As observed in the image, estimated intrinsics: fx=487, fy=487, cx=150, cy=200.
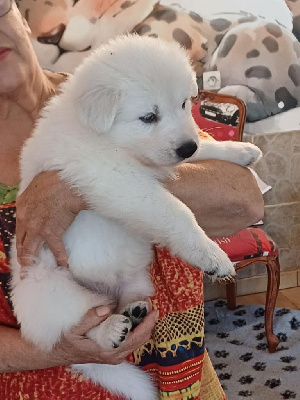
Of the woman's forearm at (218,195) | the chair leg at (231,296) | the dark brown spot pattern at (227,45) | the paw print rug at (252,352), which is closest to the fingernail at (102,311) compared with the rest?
the woman's forearm at (218,195)

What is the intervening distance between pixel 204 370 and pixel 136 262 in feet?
1.08

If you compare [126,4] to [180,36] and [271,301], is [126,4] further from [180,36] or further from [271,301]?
[271,301]

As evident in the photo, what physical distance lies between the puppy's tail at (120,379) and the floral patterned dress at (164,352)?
0.06ft

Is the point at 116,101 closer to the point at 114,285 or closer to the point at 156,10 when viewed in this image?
the point at 114,285

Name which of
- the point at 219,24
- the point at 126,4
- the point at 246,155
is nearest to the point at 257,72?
the point at 219,24

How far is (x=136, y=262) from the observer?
1.15 meters

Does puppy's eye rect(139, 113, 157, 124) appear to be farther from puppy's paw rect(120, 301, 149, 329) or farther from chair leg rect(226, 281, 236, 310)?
chair leg rect(226, 281, 236, 310)

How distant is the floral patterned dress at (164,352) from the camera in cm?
110

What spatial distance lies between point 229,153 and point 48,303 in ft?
1.80

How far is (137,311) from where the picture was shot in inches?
41.6

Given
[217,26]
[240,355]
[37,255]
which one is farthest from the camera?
[217,26]

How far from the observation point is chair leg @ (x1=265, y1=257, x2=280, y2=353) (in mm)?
2830

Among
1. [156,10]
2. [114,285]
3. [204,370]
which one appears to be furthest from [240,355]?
[156,10]

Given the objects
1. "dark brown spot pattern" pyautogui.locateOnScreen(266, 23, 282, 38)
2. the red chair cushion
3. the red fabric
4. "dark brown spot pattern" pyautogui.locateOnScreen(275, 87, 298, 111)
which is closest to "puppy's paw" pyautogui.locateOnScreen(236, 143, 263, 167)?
the red chair cushion
